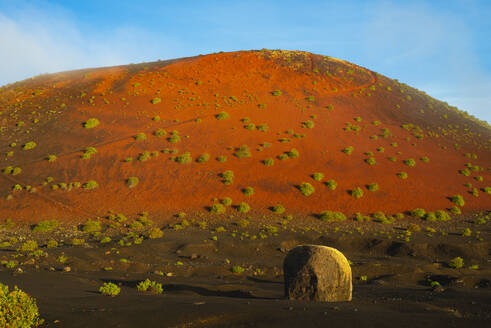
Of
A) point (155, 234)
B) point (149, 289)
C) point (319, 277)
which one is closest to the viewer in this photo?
point (319, 277)

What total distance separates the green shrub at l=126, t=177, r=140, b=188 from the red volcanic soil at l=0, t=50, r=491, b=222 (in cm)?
67

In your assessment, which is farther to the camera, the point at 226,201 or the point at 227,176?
the point at 227,176

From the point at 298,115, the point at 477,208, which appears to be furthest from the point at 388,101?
the point at 477,208

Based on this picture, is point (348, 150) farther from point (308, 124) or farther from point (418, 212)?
point (418, 212)

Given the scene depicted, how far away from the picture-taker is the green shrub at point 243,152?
3627cm

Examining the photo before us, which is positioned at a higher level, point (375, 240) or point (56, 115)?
point (56, 115)

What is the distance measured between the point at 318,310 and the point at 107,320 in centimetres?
494

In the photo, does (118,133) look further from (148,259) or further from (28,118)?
(148,259)

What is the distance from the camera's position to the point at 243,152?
1437 inches

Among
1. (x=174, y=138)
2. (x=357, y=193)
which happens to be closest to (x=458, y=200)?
(x=357, y=193)

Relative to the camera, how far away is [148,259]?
19.3 meters

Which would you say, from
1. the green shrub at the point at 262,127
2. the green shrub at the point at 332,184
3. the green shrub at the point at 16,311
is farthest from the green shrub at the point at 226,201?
the green shrub at the point at 16,311

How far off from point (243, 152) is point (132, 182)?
12066mm

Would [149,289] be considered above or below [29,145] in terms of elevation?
below
